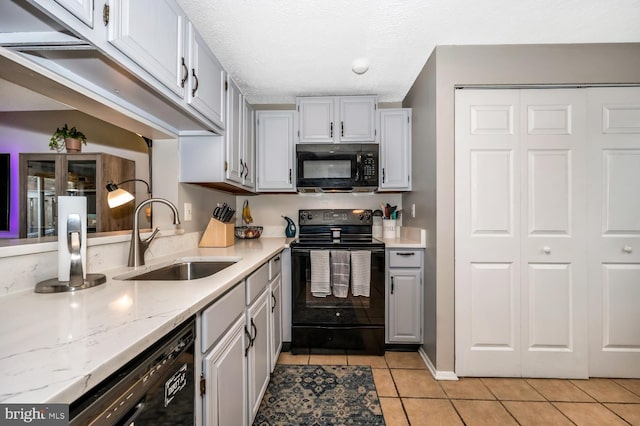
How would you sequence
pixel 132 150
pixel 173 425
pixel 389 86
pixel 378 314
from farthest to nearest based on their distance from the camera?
1. pixel 389 86
2. pixel 378 314
3. pixel 132 150
4. pixel 173 425

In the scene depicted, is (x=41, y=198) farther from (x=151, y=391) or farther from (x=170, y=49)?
(x=151, y=391)

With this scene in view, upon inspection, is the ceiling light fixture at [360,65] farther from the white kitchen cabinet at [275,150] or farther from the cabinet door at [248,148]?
the cabinet door at [248,148]

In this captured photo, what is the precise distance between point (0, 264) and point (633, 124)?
134 inches

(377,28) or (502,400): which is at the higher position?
(377,28)

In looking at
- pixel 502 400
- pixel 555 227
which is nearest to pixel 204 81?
pixel 555 227

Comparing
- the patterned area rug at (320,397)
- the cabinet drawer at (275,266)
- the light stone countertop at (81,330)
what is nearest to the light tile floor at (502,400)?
the patterned area rug at (320,397)

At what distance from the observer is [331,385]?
190 centimetres

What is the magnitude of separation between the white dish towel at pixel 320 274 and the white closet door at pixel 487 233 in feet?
3.11

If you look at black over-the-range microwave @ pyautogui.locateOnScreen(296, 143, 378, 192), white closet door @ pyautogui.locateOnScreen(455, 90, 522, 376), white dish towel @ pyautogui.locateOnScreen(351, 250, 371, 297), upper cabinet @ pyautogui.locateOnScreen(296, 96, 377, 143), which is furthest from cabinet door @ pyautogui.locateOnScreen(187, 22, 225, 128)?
white closet door @ pyautogui.locateOnScreen(455, 90, 522, 376)

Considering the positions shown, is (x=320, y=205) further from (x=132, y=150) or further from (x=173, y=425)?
(x=173, y=425)

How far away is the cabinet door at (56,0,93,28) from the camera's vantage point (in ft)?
2.59

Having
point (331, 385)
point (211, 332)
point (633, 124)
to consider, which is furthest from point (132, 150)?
point (633, 124)

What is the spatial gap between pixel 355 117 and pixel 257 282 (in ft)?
5.97

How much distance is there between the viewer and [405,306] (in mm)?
2344
